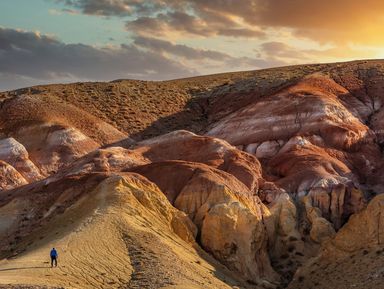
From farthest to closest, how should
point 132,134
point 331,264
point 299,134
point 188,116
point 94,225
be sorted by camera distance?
point 188,116
point 132,134
point 299,134
point 331,264
point 94,225

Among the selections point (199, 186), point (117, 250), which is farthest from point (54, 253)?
point (199, 186)

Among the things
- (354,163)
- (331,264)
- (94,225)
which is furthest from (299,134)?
(94,225)

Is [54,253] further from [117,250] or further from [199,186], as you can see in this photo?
[199,186]

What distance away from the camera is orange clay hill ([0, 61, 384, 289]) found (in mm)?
56531

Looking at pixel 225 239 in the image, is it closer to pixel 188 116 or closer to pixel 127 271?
pixel 127 271

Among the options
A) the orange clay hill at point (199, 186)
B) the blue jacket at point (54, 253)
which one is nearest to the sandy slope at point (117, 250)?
the orange clay hill at point (199, 186)

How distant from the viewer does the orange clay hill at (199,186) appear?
56531mm

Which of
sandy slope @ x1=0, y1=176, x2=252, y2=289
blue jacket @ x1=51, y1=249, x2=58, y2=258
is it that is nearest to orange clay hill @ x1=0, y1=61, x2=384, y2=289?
sandy slope @ x1=0, y1=176, x2=252, y2=289

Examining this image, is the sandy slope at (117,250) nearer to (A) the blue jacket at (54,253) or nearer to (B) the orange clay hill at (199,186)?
(B) the orange clay hill at (199,186)

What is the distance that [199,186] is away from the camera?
6975 centimetres

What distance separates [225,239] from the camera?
66.1m

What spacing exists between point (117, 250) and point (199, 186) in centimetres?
1562

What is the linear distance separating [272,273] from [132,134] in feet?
146

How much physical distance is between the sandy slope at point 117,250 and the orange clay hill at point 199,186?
0.46 feet
